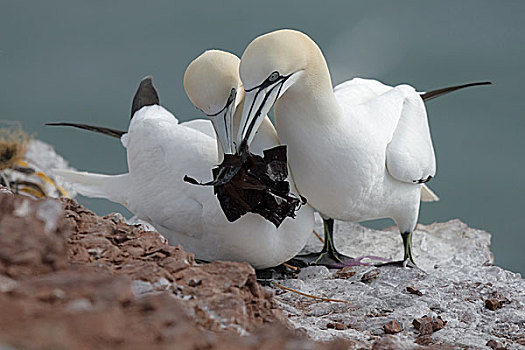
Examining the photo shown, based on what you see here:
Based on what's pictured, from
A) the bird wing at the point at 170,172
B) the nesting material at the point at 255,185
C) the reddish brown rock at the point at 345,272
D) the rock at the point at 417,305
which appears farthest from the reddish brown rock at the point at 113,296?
the reddish brown rock at the point at 345,272

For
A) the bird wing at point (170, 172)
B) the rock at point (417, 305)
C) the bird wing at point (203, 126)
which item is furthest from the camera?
the bird wing at point (203, 126)

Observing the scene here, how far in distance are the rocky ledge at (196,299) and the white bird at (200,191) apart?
16cm

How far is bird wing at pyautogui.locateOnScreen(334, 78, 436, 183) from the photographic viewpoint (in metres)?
1.97

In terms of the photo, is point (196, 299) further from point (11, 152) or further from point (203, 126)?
point (11, 152)

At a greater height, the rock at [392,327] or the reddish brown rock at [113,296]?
the reddish brown rock at [113,296]

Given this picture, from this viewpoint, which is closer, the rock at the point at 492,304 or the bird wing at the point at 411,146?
the rock at the point at 492,304

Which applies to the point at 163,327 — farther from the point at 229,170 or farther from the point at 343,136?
the point at 343,136

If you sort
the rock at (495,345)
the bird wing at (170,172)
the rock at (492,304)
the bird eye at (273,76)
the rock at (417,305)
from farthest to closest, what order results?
1. the bird wing at (170,172)
2. the rock at (492,304)
3. the bird eye at (273,76)
4. the rock at (417,305)
5. the rock at (495,345)

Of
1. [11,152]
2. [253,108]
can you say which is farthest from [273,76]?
[11,152]

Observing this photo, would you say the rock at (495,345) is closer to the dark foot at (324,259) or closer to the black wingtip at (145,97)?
the dark foot at (324,259)

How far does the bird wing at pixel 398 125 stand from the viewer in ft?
6.46

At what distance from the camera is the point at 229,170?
5.45 feet

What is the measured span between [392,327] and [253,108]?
2.01ft

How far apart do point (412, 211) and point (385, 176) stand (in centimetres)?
25
